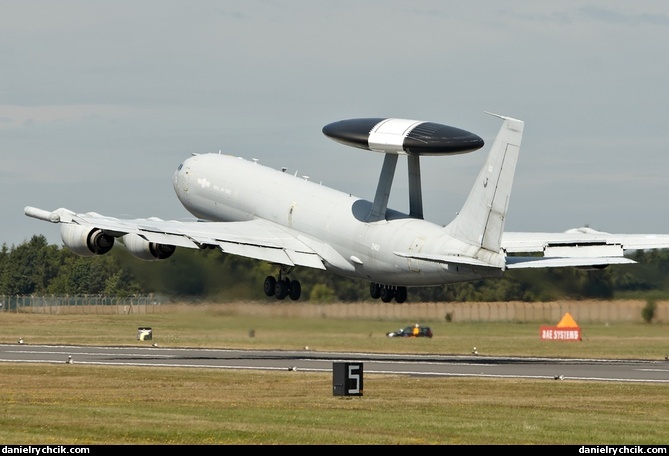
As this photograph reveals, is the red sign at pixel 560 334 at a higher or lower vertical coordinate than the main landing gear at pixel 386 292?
lower

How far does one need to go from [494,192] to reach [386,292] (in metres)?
13.1

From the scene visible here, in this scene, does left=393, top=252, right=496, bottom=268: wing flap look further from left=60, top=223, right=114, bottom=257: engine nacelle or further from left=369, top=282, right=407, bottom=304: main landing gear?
left=60, top=223, right=114, bottom=257: engine nacelle

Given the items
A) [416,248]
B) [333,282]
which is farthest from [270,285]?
[416,248]

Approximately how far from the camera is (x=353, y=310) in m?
64.8

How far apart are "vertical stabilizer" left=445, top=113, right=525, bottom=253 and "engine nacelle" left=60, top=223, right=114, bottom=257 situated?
18729 mm

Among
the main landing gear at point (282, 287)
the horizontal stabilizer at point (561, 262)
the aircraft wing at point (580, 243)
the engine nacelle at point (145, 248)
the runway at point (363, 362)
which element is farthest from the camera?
the main landing gear at point (282, 287)

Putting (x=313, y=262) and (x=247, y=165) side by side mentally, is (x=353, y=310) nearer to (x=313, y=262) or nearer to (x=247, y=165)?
(x=313, y=262)

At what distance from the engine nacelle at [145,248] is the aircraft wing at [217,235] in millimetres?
726

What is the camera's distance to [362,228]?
59531mm

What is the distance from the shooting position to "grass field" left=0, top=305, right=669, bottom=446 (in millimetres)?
30344

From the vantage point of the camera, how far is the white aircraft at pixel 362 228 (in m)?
52.9

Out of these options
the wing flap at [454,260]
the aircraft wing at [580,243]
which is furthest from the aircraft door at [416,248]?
the aircraft wing at [580,243]

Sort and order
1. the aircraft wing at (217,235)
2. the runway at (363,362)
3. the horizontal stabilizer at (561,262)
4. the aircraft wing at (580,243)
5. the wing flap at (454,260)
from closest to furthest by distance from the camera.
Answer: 1. the wing flap at (454,260)
2. the horizontal stabilizer at (561,262)
3. the runway at (363,362)
4. the aircraft wing at (580,243)
5. the aircraft wing at (217,235)

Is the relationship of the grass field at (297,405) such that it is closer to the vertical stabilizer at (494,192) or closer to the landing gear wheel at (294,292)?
the landing gear wheel at (294,292)
